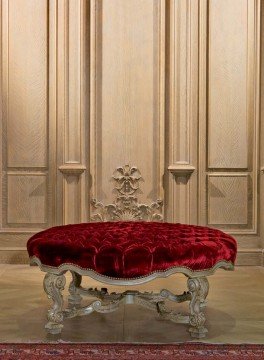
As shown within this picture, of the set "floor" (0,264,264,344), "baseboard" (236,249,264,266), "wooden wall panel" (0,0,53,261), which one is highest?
"wooden wall panel" (0,0,53,261)

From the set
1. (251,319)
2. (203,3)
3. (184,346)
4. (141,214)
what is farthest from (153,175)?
(184,346)

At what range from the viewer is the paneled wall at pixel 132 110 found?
14.9 feet

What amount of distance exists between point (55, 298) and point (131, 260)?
1.37ft

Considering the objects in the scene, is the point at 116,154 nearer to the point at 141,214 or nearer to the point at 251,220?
the point at 141,214

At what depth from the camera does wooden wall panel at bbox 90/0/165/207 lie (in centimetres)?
455

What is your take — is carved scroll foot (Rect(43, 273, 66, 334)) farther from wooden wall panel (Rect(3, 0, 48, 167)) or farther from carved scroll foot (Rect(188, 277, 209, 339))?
wooden wall panel (Rect(3, 0, 48, 167))

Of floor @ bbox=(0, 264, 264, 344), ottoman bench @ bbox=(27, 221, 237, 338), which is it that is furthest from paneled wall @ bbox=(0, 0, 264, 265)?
ottoman bench @ bbox=(27, 221, 237, 338)

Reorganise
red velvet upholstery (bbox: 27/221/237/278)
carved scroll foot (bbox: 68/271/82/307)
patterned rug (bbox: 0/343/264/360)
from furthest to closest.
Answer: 1. carved scroll foot (bbox: 68/271/82/307)
2. red velvet upholstery (bbox: 27/221/237/278)
3. patterned rug (bbox: 0/343/264/360)

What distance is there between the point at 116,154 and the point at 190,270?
2031 millimetres

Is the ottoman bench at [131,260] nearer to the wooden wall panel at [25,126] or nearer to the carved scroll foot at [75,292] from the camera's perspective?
the carved scroll foot at [75,292]

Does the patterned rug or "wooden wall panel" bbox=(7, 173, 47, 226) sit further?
"wooden wall panel" bbox=(7, 173, 47, 226)

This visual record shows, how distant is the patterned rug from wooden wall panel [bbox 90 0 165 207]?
6.83 ft

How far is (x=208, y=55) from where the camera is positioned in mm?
4555

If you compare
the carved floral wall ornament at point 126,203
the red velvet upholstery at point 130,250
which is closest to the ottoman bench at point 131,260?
the red velvet upholstery at point 130,250
